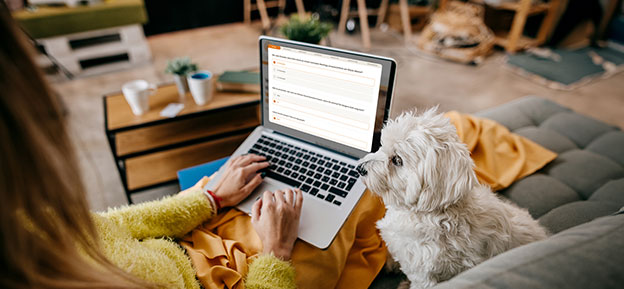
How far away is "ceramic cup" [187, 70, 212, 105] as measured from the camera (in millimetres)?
1405

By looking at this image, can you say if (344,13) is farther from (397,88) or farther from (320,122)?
(320,122)

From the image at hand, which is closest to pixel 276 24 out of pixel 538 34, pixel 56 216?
pixel 538 34

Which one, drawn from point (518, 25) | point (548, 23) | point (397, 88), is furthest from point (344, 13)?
point (548, 23)

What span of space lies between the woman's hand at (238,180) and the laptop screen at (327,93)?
181mm

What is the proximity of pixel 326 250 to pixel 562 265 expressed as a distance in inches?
19.5

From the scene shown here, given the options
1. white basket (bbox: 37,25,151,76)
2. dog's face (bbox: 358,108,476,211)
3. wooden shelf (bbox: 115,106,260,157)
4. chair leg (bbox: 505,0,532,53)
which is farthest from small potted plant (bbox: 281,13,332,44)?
chair leg (bbox: 505,0,532,53)

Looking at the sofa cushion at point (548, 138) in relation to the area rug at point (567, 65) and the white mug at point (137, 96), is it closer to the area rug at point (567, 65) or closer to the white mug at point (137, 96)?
the white mug at point (137, 96)

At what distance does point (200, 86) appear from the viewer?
1412mm

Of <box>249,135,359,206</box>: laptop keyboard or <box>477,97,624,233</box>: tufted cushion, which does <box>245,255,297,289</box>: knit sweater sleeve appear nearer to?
<box>249,135,359,206</box>: laptop keyboard

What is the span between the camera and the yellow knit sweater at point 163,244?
0.59 meters

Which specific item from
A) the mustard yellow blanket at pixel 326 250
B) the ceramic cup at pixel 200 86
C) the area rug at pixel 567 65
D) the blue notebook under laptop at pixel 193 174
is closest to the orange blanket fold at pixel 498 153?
the mustard yellow blanket at pixel 326 250

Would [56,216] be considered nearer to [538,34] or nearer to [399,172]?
[399,172]

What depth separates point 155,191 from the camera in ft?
6.02

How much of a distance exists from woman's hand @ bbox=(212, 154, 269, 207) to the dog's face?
32 centimetres
